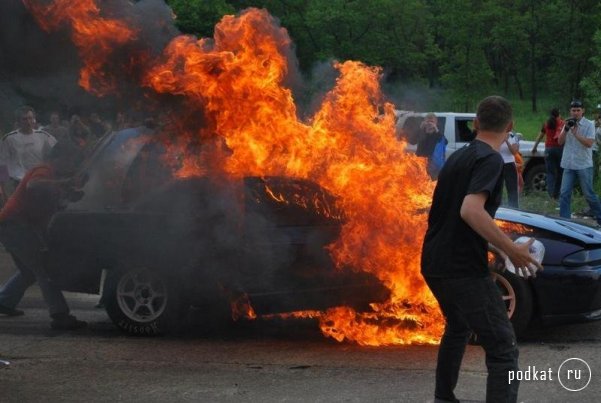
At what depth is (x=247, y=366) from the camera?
604 centimetres

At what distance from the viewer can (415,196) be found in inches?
264

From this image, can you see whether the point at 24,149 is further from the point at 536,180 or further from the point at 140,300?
the point at 536,180

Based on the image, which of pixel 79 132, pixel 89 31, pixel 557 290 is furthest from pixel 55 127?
pixel 557 290

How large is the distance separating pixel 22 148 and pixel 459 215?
8276 mm

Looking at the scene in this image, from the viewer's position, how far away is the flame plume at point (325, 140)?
6.42 meters

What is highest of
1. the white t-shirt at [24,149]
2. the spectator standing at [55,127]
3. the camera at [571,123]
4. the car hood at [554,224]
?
the camera at [571,123]

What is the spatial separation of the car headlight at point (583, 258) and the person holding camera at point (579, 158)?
18.5ft

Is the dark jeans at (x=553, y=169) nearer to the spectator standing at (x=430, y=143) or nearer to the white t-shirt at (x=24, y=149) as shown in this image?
the spectator standing at (x=430, y=143)

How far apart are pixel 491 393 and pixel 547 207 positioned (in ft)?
35.4

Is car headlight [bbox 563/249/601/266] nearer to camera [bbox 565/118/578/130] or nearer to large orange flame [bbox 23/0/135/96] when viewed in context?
large orange flame [bbox 23/0/135/96]

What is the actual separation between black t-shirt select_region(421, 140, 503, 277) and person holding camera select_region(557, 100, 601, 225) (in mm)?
8166

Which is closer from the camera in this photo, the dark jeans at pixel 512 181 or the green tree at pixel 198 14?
the dark jeans at pixel 512 181

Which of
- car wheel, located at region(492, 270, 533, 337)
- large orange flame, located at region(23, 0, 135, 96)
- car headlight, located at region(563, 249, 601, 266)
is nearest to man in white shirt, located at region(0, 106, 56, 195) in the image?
large orange flame, located at region(23, 0, 135, 96)

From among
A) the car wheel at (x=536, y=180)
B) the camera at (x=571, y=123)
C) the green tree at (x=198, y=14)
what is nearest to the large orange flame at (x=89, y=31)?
the camera at (x=571, y=123)
